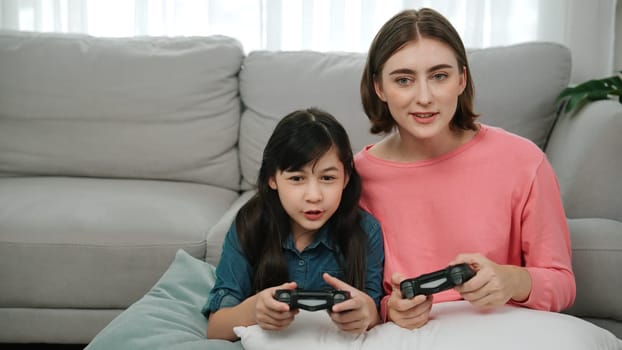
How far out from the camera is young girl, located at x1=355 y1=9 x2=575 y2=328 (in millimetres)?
1335

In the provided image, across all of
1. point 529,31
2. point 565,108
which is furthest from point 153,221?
point 529,31

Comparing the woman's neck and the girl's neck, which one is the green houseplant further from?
the girl's neck

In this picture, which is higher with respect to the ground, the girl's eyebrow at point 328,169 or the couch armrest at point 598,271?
the girl's eyebrow at point 328,169

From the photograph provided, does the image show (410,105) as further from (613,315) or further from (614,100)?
(614,100)

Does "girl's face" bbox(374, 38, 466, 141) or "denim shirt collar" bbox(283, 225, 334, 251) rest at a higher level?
"girl's face" bbox(374, 38, 466, 141)

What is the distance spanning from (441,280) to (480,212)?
0.28 meters

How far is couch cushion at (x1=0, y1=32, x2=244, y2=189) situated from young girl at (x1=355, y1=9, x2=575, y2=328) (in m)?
1.10

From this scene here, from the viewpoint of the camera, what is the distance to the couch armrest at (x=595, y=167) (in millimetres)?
1847

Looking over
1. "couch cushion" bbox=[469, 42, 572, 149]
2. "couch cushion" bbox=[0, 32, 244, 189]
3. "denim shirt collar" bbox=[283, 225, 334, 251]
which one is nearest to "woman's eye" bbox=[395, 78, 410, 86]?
"denim shirt collar" bbox=[283, 225, 334, 251]

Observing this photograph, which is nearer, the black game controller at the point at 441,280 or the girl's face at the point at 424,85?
the black game controller at the point at 441,280

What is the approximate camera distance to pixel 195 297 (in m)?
1.60

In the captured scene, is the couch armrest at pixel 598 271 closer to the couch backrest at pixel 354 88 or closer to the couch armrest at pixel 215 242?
the couch backrest at pixel 354 88

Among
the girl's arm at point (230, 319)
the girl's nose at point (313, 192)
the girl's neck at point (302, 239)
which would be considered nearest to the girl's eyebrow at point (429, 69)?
the girl's nose at point (313, 192)

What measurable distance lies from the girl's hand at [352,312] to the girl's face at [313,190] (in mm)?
149
